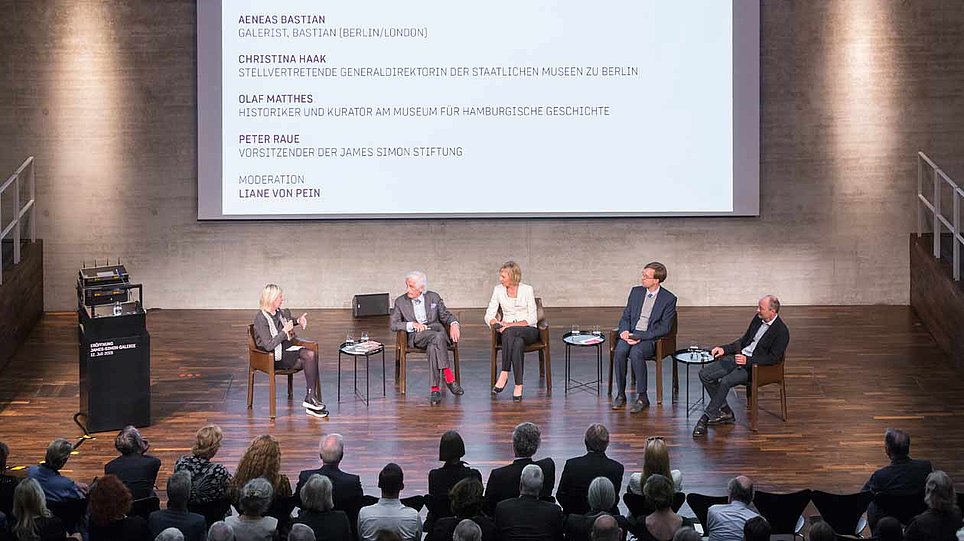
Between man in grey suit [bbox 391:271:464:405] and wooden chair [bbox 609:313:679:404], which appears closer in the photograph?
wooden chair [bbox 609:313:679:404]

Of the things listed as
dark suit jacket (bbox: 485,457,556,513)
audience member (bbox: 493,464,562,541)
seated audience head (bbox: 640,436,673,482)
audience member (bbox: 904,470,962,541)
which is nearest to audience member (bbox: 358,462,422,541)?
audience member (bbox: 493,464,562,541)

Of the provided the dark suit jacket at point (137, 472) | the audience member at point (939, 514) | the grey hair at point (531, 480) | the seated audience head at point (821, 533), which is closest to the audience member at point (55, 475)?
the dark suit jacket at point (137, 472)

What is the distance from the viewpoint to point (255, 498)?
546cm

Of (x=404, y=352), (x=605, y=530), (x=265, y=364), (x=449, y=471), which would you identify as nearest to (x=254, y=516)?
(x=449, y=471)

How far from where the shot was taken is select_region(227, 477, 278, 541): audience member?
5434mm

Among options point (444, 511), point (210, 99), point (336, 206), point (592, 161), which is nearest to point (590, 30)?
point (592, 161)

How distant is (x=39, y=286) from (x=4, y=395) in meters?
3.37

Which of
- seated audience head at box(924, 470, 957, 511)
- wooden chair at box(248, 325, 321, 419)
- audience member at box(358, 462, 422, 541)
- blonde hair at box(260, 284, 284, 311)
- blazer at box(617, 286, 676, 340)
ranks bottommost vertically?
audience member at box(358, 462, 422, 541)

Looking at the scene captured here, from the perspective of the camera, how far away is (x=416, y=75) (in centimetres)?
1297

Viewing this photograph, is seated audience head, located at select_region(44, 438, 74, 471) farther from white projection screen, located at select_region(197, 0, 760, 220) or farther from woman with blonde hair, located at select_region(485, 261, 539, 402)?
white projection screen, located at select_region(197, 0, 760, 220)

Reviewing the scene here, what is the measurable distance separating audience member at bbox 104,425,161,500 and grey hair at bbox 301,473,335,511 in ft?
4.31

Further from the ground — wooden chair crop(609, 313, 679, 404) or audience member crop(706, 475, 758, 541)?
wooden chair crop(609, 313, 679, 404)

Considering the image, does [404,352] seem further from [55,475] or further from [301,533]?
[301,533]

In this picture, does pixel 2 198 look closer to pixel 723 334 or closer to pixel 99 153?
pixel 99 153
